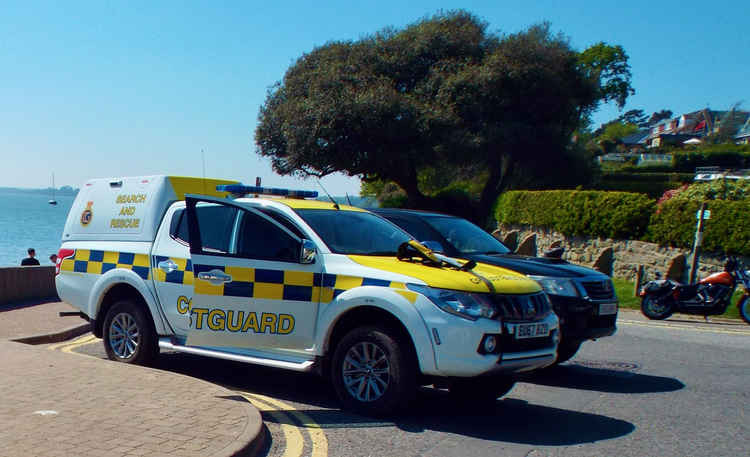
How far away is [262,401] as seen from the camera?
7.07 m

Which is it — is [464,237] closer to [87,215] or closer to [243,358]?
[243,358]

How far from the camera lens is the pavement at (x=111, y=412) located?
502cm

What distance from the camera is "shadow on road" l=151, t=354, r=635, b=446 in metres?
6.12

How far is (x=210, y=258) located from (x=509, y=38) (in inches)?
1094

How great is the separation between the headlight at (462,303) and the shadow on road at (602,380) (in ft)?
9.06

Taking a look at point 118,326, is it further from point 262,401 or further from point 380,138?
point 380,138

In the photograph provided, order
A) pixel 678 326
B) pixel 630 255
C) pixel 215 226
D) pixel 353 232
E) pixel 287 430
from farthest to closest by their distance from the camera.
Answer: pixel 630 255 < pixel 678 326 < pixel 215 226 < pixel 353 232 < pixel 287 430

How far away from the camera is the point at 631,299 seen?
1772 centimetres

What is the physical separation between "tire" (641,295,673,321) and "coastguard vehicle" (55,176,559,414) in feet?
28.3

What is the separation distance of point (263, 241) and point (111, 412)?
7.03 ft

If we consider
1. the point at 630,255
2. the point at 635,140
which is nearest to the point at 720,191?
the point at 630,255

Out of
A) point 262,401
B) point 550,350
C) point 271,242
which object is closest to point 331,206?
point 271,242

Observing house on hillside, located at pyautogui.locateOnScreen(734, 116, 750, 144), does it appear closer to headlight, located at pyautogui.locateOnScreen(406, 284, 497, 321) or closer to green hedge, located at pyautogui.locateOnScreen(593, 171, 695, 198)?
green hedge, located at pyautogui.locateOnScreen(593, 171, 695, 198)

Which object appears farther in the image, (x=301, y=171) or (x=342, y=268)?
(x=301, y=171)
